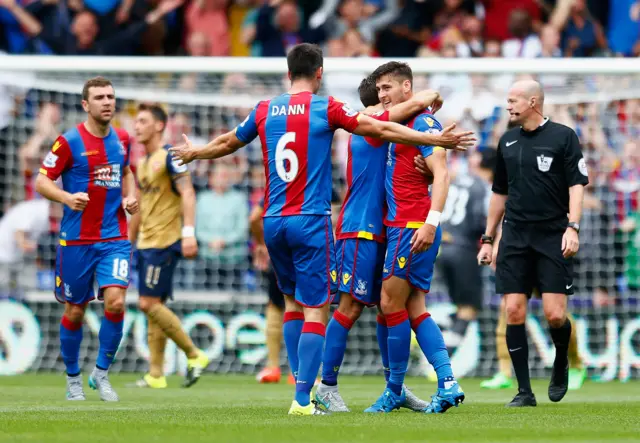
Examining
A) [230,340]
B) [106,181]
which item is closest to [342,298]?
[106,181]

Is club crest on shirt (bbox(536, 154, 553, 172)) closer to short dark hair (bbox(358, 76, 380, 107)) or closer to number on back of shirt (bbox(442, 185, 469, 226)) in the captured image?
short dark hair (bbox(358, 76, 380, 107))

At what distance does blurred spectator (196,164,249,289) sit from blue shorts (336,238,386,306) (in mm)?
6559

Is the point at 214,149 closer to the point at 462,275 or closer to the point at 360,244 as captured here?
the point at 360,244

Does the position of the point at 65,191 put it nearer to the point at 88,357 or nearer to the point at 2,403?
the point at 2,403

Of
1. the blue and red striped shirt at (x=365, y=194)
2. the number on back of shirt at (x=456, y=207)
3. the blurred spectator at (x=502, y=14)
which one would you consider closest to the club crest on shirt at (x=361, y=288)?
the blue and red striped shirt at (x=365, y=194)

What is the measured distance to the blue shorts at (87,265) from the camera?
9.66 metres

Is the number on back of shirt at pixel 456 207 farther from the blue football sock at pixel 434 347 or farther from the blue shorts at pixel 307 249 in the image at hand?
the blue shorts at pixel 307 249

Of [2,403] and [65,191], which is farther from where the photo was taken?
[65,191]

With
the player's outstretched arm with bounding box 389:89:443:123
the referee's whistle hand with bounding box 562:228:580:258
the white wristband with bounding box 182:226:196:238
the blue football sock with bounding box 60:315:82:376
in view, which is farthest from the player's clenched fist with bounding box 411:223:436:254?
the white wristband with bounding box 182:226:196:238

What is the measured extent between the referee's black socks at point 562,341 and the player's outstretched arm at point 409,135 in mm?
2356

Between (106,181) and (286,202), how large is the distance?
2689 millimetres

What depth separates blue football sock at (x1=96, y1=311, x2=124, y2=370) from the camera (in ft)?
31.7

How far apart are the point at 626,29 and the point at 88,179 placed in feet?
33.5

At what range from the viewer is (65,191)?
967 cm
